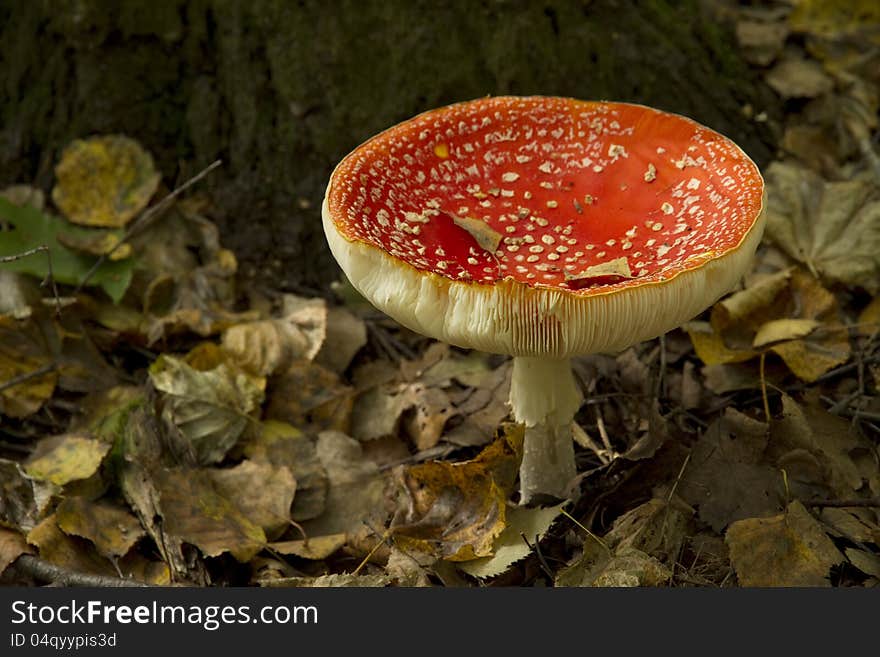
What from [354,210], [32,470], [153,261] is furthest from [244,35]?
[32,470]

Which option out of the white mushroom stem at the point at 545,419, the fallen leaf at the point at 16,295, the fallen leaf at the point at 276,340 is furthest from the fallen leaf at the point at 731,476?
the fallen leaf at the point at 16,295

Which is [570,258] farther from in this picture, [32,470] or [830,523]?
[32,470]

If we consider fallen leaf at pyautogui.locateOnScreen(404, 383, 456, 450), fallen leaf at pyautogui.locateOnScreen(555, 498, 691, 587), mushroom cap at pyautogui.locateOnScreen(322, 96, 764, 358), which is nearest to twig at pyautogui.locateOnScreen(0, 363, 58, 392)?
fallen leaf at pyautogui.locateOnScreen(404, 383, 456, 450)

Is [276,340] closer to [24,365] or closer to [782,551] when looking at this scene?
[24,365]

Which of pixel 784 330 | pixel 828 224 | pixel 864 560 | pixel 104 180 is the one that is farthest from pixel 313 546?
pixel 828 224

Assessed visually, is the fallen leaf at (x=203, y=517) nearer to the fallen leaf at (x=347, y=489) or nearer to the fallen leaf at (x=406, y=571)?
the fallen leaf at (x=347, y=489)

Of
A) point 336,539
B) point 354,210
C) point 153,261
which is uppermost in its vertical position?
point 354,210

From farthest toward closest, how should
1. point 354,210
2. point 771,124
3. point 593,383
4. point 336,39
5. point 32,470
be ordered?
point 771,124 < point 336,39 < point 593,383 < point 32,470 < point 354,210
